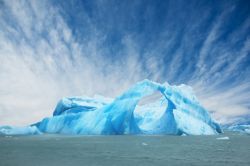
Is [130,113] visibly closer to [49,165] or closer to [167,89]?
[167,89]

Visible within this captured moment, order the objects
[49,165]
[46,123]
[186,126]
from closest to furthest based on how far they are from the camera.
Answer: [49,165]
[186,126]
[46,123]

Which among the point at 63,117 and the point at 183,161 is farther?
the point at 63,117

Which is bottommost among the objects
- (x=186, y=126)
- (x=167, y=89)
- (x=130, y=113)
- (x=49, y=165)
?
(x=49, y=165)

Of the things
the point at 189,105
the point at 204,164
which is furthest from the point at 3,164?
the point at 189,105

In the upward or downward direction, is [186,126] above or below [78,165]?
above

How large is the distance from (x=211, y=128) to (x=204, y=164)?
2416cm

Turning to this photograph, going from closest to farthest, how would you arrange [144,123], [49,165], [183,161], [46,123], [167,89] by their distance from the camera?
1. [49,165]
2. [183,161]
3. [167,89]
4. [144,123]
5. [46,123]

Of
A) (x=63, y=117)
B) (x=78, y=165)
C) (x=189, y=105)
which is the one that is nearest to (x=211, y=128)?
(x=189, y=105)

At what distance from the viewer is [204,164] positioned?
830cm

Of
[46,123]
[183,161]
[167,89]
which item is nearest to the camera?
[183,161]

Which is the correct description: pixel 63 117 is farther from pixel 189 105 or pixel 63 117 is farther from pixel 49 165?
pixel 49 165

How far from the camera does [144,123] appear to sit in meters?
35.4

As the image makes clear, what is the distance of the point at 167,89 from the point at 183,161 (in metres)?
21.1

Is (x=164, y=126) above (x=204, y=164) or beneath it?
above
